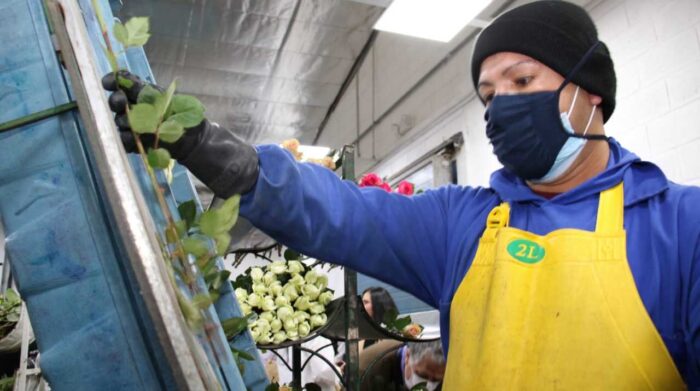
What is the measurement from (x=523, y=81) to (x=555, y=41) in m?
0.11

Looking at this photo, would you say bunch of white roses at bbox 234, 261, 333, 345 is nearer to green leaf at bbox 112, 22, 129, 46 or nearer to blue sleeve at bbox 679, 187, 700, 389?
blue sleeve at bbox 679, 187, 700, 389

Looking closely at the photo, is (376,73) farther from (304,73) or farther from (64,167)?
(64,167)

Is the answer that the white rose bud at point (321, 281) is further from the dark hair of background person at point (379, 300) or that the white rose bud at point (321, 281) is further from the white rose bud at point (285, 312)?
the dark hair of background person at point (379, 300)

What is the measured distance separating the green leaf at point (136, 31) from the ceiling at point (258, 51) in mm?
3910

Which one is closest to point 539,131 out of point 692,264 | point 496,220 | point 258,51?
point 496,220

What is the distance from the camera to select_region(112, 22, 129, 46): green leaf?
499 millimetres

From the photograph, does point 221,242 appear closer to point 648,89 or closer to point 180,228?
point 180,228

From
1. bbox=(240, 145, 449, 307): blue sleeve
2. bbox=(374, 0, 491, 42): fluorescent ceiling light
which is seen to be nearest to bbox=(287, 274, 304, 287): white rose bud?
bbox=(240, 145, 449, 307): blue sleeve

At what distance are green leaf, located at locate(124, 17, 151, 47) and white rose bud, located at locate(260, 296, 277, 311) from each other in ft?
3.78

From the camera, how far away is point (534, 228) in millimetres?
1140

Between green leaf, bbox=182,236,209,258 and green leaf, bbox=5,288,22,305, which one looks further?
green leaf, bbox=5,288,22,305

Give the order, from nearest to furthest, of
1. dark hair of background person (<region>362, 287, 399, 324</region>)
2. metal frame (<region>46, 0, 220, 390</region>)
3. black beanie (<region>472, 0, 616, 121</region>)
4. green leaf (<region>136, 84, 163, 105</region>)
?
metal frame (<region>46, 0, 220, 390</region>) < green leaf (<region>136, 84, 163, 105</region>) < black beanie (<region>472, 0, 616, 121</region>) < dark hair of background person (<region>362, 287, 399, 324</region>)

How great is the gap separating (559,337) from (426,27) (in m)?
2.86

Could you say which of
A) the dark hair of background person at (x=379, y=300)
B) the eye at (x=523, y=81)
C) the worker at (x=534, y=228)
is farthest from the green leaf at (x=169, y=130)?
the dark hair of background person at (x=379, y=300)
